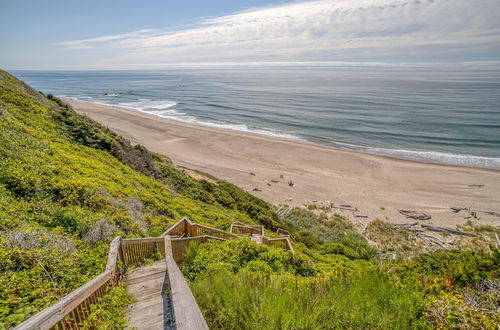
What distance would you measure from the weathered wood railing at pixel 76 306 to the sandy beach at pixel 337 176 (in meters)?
21.0

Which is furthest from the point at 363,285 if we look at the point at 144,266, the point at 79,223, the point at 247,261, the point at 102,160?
the point at 102,160

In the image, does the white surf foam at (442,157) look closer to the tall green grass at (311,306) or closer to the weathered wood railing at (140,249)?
the tall green grass at (311,306)

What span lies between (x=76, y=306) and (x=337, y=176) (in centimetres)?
3004

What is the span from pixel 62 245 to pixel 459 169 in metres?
39.2

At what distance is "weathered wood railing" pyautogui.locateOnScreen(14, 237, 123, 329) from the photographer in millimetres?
2353

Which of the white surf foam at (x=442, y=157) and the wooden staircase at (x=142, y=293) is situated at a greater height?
the wooden staircase at (x=142, y=293)

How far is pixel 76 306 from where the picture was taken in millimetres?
3049

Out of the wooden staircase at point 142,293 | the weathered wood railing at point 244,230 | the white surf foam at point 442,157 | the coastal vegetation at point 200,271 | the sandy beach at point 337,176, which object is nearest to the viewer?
the wooden staircase at point 142,293

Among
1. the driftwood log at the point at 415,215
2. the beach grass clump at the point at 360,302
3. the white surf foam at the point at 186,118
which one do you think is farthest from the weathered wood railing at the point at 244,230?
the white surf foam at the point at 186,118

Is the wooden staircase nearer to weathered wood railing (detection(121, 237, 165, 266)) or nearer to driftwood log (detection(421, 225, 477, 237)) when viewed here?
weathered wood railing (detection(121, 237, 165, 266))

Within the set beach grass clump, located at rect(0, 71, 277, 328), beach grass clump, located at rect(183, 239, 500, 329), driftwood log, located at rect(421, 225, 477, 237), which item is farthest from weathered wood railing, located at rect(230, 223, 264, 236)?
driftwood log, located at rect(421, 225, 477, 237)

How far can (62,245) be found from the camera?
15.9 feet

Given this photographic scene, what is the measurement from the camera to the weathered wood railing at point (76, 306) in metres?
2.35

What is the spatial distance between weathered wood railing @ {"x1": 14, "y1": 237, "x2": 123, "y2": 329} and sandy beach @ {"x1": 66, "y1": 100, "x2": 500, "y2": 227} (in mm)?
21016
